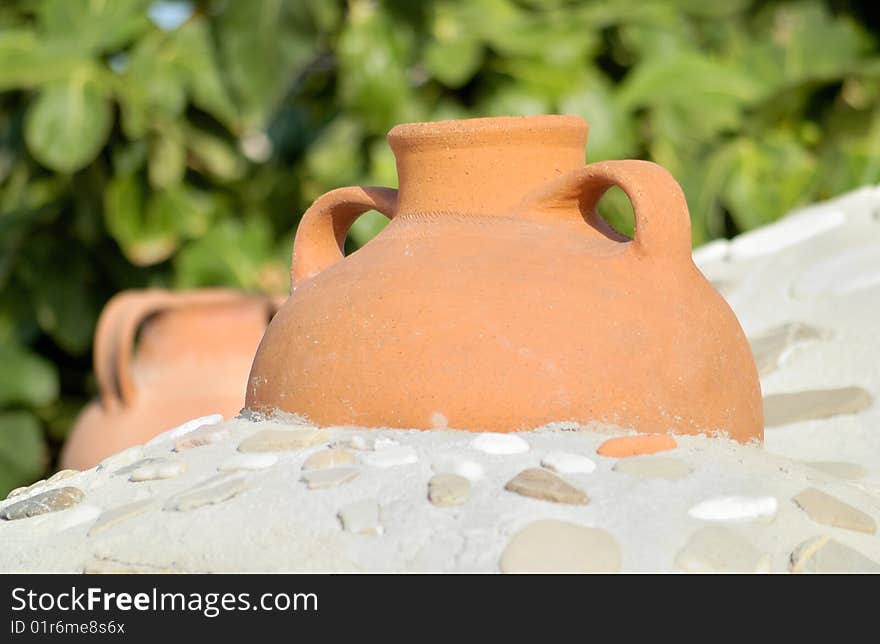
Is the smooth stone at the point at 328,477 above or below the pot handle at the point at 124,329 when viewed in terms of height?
below

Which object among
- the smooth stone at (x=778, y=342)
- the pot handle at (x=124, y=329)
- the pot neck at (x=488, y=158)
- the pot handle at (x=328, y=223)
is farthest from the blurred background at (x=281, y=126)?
the pot neck at (x=488, y=158)

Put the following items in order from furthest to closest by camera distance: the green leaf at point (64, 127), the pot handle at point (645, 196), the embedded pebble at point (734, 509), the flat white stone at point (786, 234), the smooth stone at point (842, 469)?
the green leaf at point (64, 127)
the flat white stone at point (786, 234)
the smooth stone at point (842, 469)
the pot handle at point (645, 196)
the embedded pebble at point (734, 509)

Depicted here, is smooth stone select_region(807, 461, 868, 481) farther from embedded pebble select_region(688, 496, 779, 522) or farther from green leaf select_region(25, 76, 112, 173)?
green leaf select_region(25, 76, 112, 173)

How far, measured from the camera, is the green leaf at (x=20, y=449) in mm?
5219

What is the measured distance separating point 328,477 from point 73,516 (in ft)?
1.39

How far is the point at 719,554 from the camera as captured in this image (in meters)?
1.65

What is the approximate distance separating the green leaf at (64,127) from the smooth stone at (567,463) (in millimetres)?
3348

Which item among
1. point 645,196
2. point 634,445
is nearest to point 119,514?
point 634,445

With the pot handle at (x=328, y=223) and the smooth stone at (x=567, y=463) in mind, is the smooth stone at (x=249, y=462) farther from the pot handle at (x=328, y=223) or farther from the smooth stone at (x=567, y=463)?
the pot handle at (x=328, y=223)

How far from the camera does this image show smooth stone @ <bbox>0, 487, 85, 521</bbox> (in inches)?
78.0

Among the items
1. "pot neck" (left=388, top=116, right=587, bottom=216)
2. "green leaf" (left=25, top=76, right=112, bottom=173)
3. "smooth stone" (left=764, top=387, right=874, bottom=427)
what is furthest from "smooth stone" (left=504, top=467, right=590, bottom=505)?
"green leaf" (left=25, top=76, right=112, bottom=173)

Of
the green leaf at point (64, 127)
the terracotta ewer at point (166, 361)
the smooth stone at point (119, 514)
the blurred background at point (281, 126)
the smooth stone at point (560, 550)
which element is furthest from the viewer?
the blurred background at point (281, 126)

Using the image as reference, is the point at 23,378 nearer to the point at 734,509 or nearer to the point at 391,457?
the point at 391,457

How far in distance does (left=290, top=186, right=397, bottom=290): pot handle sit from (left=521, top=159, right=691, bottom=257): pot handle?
36 centimetres
